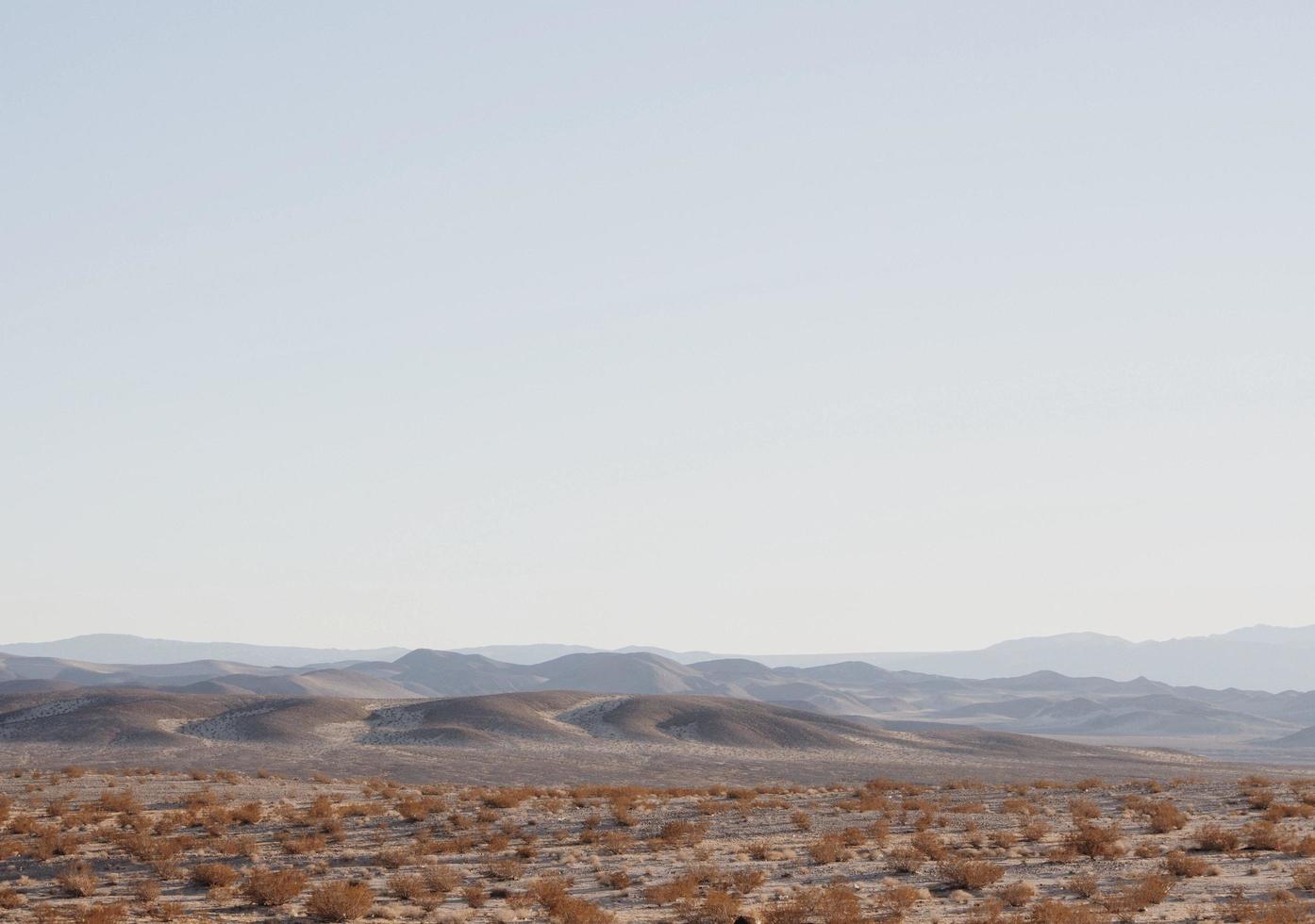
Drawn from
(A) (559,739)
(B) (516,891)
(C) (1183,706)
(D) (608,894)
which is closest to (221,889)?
(B) (516,891)

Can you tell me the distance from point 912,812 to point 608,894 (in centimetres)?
1415

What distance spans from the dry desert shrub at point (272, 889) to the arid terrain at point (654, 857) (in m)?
0.04

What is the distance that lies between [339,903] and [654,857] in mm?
7977

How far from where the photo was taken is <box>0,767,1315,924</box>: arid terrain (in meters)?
19.7

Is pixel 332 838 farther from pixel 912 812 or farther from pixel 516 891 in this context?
pixel 912 812

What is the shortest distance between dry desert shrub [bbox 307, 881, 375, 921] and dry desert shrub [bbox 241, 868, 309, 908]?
2.82 feet

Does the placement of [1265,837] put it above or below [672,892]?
above

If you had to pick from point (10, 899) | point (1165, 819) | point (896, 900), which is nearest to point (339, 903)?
point (10, 899)

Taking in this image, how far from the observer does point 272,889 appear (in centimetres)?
2031

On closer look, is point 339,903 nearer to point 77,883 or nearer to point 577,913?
point 577,913

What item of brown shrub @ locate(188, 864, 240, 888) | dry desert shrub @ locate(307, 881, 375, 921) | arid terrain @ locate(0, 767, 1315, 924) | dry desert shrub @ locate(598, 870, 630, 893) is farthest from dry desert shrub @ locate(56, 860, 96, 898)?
dry desert shrub @ locate(598, 870, 630, 893)

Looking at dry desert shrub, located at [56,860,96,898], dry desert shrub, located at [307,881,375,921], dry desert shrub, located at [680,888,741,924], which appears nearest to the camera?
dry desert shrub, located at [680,888,741,924]

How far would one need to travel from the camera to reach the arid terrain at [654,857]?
64.6 feet

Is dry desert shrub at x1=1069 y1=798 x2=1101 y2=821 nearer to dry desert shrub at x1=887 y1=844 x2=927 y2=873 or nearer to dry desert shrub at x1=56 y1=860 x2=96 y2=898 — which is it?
dry desert shrub at x1=887 y1=844 x2=927 y2=873
